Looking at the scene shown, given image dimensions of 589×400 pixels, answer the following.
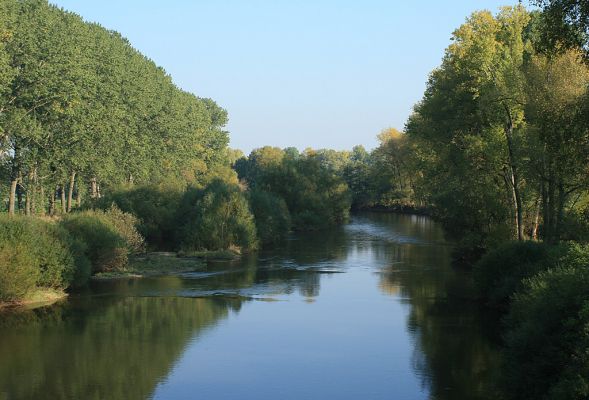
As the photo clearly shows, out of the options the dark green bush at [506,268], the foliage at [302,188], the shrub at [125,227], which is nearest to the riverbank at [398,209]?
the foliage at [302,188]

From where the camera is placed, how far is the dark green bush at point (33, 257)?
130 feet

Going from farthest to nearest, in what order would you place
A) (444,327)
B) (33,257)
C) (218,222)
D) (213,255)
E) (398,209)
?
(398,209), (218,222), (213,255), (33,257), (444,327)

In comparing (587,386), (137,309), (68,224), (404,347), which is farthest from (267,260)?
(587,386)

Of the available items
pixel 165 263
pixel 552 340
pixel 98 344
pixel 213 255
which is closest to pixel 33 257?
pixel 98 344

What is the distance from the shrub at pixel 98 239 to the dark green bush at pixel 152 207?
1615cm

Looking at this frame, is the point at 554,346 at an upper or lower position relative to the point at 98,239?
lower

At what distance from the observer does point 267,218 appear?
80.1 meters

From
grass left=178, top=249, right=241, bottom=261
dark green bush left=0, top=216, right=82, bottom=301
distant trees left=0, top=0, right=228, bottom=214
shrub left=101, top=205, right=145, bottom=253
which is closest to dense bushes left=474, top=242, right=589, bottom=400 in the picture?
dark green bush left=0, top=216, right=82, bottom=301

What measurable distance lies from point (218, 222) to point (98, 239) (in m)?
18.1

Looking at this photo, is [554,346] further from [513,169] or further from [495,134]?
Answer: [495,134]

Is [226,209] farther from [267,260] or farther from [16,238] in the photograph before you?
[16,238]

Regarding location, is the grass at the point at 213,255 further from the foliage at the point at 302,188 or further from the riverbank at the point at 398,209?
the riverbank at the point at 398,209

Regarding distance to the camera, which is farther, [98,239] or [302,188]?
[302,188]

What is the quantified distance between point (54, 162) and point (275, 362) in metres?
45.5
